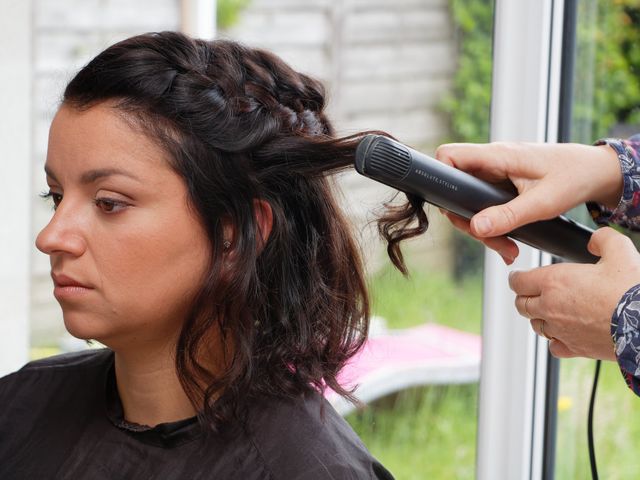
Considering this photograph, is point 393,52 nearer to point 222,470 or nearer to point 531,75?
point 531,75

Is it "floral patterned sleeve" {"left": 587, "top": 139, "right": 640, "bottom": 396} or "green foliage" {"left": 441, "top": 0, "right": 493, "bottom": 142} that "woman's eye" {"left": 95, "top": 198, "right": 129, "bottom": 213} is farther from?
"green foliage" {"left": 441, "top": 0, "right": 493, "bottom": 142}

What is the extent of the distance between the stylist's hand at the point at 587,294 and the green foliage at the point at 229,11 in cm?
133

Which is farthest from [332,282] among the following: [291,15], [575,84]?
[291,15]

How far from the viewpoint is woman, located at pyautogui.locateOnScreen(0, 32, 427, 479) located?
1.04 meters

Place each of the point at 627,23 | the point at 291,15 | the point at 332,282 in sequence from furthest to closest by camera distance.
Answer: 1. the point at 291,15
2. the point at 627,23
3. the point at 332,282

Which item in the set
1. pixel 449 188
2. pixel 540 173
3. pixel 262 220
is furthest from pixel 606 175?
pixel 262 220

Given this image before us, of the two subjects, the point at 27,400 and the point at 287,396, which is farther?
the point at 27,400

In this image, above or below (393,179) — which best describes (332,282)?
below

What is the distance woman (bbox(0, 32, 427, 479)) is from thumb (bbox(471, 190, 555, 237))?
135mm

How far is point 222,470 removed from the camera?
1065 millimetres

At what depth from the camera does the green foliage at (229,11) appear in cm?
214

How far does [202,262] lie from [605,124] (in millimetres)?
692

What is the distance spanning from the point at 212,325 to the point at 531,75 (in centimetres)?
65

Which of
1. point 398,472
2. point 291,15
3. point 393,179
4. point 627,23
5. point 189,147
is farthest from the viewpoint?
point 291,15
